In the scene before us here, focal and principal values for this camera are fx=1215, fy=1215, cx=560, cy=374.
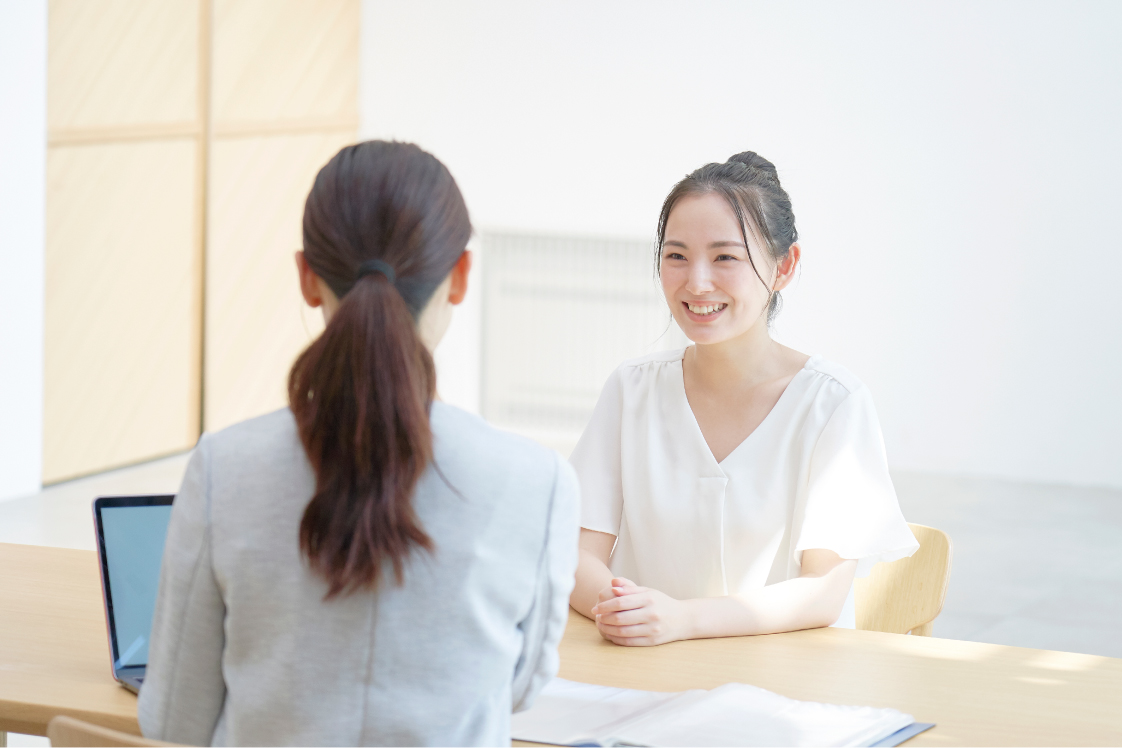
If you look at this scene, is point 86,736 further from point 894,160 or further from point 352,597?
point 894,160

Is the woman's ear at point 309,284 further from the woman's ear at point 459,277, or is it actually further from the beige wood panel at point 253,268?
the beige wood panel at point 253,268

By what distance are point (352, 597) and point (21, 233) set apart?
437 cm

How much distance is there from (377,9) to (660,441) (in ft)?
17.2

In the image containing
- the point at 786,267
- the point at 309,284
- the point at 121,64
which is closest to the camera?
the point at 309,284

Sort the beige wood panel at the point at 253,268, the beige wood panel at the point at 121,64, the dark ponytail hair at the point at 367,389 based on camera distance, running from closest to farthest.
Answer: the dark ponytail hair at the point at 367,389, the beige wood panel at the point at 121,64, the beige wood panel at the point at 253,268

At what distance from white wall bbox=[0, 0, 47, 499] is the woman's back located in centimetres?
420

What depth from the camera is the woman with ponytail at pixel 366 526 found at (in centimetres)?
93

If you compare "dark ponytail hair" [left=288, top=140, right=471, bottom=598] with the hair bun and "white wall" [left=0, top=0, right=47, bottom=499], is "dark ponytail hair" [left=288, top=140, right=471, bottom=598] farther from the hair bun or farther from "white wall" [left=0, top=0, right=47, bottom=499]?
"white wall" [left=0, top=0, right=47, bottom=499]

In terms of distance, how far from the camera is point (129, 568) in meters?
1.40

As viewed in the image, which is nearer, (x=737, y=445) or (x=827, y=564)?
(x=827, y=564)

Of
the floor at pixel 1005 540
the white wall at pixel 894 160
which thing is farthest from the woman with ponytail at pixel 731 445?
the white wall at pixel 894 160

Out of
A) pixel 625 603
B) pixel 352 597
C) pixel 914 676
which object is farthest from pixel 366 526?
pixel 914 676

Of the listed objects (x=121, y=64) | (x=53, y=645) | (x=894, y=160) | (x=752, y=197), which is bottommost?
(x=53, y=645)

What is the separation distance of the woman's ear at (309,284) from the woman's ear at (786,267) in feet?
3.54
